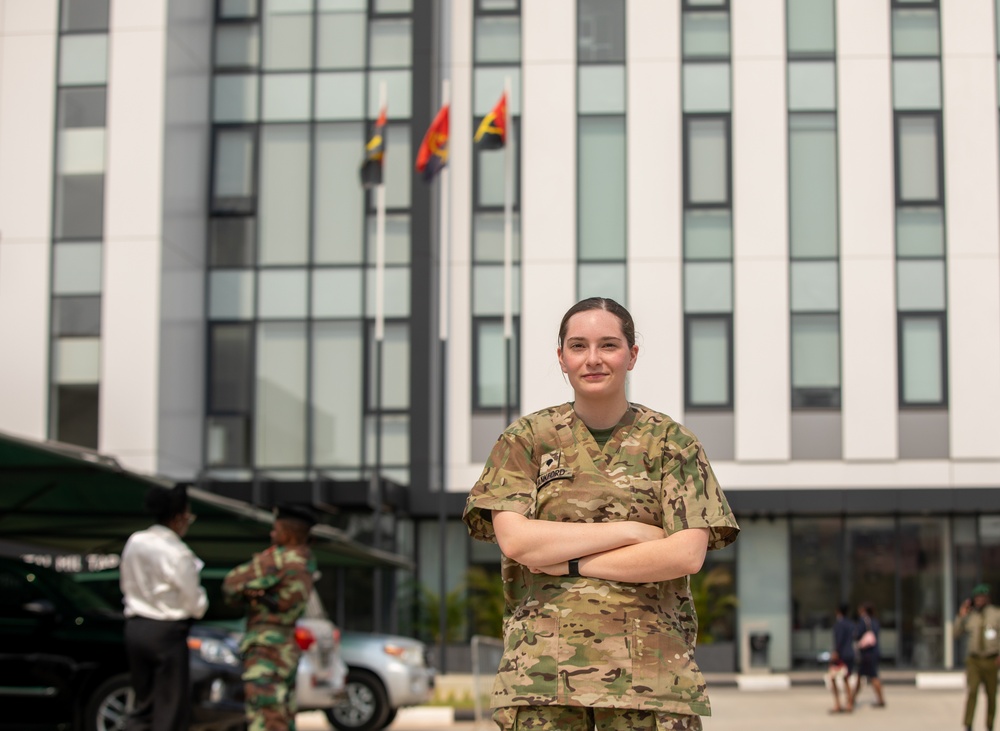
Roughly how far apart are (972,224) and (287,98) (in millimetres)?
15230

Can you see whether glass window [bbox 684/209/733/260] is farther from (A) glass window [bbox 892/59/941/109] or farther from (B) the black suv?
(B) the black suv

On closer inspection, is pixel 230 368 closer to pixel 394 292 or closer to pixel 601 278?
pixel 394 292

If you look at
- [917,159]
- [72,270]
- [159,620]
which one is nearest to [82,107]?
[72,270]

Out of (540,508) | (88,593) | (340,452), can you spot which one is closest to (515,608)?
(540,508)

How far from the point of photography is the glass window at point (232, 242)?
3453cm

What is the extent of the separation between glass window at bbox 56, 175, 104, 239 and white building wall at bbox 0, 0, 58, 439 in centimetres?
26

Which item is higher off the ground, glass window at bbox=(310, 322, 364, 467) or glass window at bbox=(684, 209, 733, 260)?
glass window at bbox=(684, 209, 733, 260)

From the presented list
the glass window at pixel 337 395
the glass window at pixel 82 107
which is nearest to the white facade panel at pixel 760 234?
the glass window at pixel 337 395

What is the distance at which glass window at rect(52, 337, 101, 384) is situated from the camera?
31.6m

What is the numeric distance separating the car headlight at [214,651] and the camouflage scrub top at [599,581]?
972cm

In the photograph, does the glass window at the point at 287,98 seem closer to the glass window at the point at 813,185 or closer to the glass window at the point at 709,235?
the glass window at the point at 709,235

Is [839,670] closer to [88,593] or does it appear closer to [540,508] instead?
[88,593]

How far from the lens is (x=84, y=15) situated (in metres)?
32.8

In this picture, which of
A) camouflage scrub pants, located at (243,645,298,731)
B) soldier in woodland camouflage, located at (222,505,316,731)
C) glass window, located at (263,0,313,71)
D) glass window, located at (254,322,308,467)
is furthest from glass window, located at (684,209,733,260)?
camouflage scrub pants, located at (243,645,298,731)
